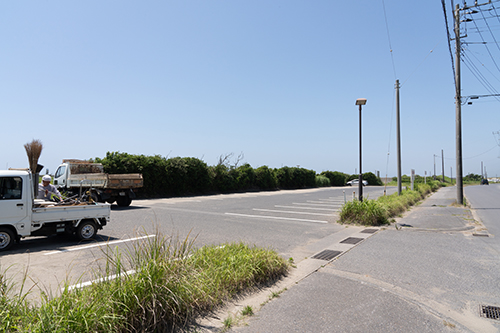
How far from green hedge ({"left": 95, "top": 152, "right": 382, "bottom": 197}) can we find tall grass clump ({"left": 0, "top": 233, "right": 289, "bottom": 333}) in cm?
1936

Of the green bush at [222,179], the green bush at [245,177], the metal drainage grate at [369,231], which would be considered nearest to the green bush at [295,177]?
the green bush at [245,177]

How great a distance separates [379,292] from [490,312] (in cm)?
134

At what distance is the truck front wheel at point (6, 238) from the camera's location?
7012 mm

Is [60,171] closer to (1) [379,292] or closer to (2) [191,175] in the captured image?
(2) [191,175]

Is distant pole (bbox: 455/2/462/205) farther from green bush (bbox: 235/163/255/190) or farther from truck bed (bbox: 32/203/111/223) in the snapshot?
green bush (bbox: 235/163/255/190)

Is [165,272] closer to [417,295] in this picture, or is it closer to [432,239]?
[417,295]

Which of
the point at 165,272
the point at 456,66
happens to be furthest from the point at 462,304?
the point at 456,66

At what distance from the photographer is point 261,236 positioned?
30.9 feet

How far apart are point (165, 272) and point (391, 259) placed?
197 inches

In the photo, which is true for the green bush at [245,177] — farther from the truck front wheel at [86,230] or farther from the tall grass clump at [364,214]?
the truck front wheel at [86,230]

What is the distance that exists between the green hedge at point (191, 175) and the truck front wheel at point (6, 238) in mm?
15077

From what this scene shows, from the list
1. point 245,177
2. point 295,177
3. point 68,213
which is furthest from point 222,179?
point 68,213

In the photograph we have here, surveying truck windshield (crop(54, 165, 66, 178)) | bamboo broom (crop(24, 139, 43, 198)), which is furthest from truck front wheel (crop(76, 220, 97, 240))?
truck windshield (crop(54, 165, 66, 178))

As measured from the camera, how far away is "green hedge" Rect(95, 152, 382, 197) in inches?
930
